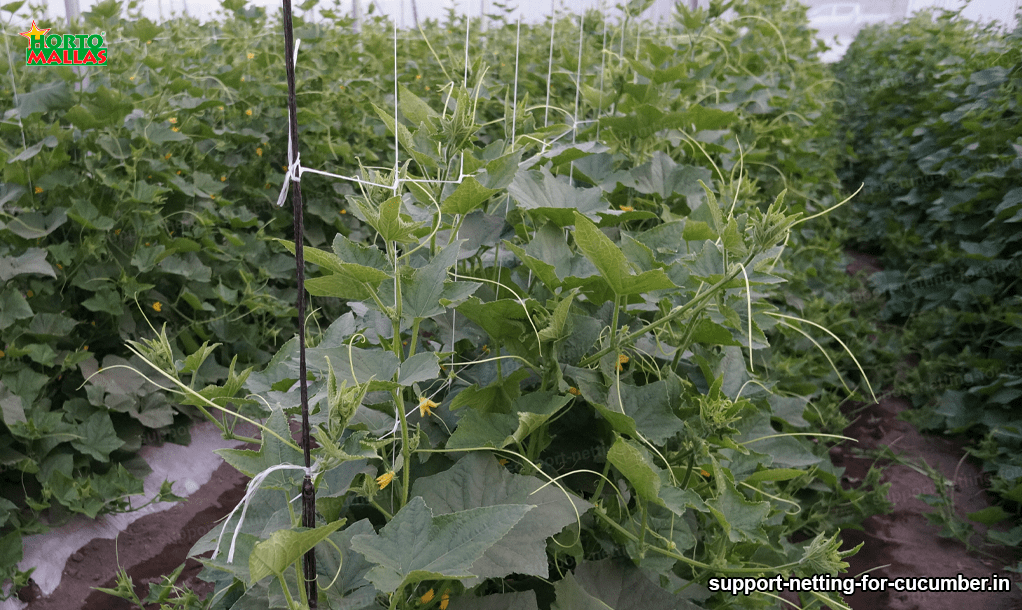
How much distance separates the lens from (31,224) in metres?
2.52

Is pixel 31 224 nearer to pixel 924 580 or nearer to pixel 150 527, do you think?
pixel 150 527

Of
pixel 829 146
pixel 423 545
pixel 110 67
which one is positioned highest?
pixel 110 67

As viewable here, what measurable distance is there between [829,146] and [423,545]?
5.94 metres

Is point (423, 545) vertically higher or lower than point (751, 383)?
higher

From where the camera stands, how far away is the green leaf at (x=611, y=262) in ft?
3.21

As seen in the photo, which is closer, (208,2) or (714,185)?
(714,185)

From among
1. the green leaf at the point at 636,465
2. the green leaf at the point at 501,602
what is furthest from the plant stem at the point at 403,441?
the green leaf at the point at 636,465

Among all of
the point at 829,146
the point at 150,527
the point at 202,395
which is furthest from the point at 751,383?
the point at 829,146

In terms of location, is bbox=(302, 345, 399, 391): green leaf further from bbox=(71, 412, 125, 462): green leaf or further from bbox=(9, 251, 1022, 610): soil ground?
bbox=(71, 412, 125, 462): green leaf

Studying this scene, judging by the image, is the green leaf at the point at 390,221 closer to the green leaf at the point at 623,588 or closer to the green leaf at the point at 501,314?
the green leaf at the point at 501,314

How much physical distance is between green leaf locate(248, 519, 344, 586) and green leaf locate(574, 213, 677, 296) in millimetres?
493

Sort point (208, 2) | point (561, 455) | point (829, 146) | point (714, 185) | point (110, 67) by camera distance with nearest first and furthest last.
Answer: point (561, 455)
point (714, 185)
point (110, 67)
point (829, 146)
point (208, 2)

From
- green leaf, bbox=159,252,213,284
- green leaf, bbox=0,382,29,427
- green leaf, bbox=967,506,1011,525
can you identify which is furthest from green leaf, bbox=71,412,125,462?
green leaf, bbox=967,506,1011,525

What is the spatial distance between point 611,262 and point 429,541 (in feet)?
1.43
